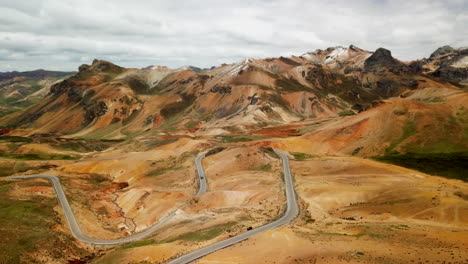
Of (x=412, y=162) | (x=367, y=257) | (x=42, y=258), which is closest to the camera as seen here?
(x=367, y=257)

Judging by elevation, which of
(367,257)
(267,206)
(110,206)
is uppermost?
(367,257)

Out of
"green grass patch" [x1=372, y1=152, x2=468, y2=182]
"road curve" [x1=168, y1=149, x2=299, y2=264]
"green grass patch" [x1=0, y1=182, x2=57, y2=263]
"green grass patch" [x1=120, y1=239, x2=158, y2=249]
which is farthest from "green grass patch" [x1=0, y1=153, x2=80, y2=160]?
"green grass patch" [x1=372, y1=152, x2=468, y2=182]

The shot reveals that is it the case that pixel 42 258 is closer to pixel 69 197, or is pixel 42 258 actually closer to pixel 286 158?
pixel 69 197

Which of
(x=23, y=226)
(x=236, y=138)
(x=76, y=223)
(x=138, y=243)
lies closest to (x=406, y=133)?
(x=236, y=138)

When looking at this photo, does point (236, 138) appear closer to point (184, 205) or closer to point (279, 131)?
point (279, 131)

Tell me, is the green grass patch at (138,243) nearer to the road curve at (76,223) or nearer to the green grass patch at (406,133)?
the road curve at (76,223)

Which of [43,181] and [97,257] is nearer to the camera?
[97,257]

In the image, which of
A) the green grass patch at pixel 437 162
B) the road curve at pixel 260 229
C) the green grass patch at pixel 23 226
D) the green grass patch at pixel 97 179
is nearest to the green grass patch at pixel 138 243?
the green grass patch at pixel 23 226

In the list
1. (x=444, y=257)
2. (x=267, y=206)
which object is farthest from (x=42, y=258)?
(x=444, y=257)
